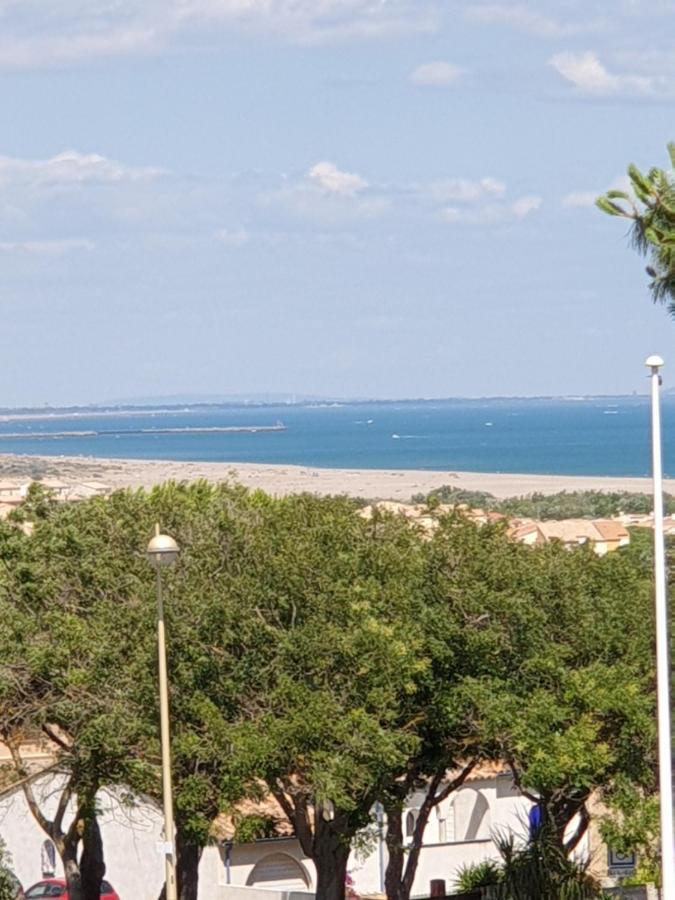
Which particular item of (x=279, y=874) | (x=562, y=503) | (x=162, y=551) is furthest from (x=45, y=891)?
(x=562, y=503)

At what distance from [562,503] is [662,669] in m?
122

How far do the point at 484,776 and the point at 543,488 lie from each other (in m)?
131

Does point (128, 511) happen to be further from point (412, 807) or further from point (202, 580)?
point (412, 807)

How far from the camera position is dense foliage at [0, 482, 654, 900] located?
23.5 m

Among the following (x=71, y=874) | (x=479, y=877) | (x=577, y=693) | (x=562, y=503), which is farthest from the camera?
(x=562, y=503)

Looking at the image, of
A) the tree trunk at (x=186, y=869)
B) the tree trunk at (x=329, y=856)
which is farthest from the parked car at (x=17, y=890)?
the tree trunk at (x=329, y=856)

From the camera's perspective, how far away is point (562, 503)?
138 meters

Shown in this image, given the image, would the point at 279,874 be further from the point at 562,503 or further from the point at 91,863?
the point at 562,503

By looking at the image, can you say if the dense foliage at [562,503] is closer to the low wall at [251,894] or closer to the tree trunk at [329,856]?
the low wall at [251,894]

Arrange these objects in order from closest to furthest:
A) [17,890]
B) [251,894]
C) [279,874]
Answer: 1. [17,890]
2. [251,894]
3. [279,874]

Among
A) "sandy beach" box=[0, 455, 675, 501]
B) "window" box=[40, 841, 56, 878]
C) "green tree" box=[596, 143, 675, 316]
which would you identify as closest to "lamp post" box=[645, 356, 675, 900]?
"green tree" box=[596, 143, 675, 316]

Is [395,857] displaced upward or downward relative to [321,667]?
downward

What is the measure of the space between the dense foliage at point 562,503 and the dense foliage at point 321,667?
87.9 metres

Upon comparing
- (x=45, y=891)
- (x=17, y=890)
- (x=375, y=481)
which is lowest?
(x=375, y=481)
